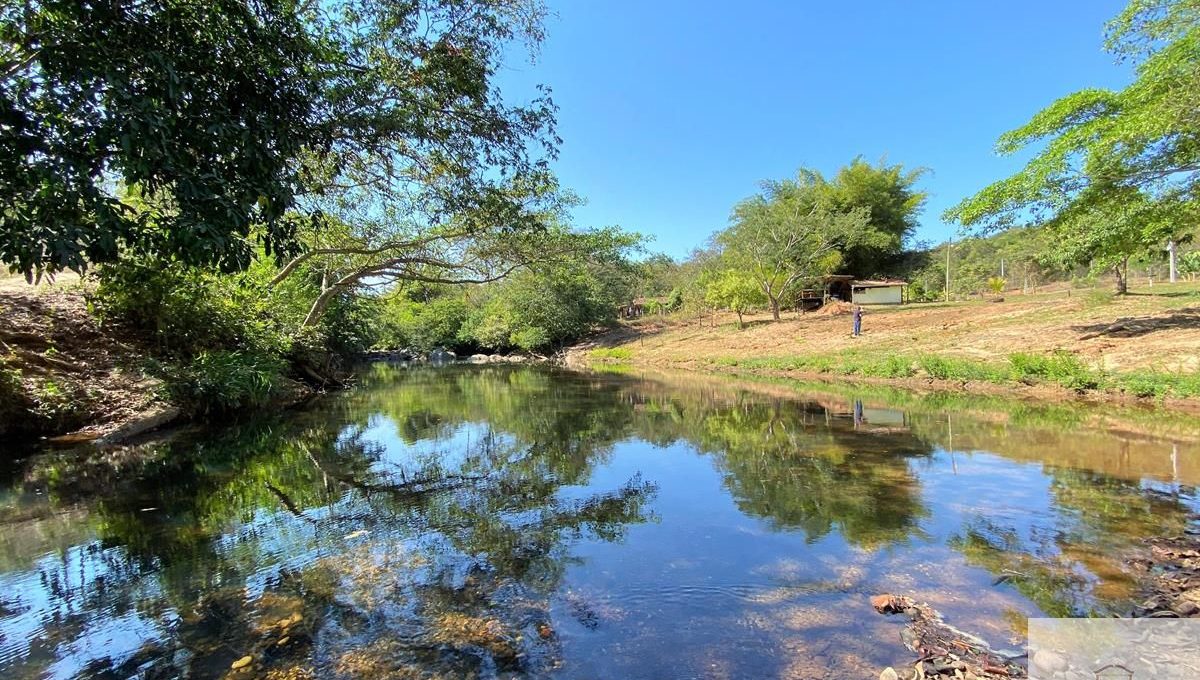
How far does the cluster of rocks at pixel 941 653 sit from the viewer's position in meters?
3.18

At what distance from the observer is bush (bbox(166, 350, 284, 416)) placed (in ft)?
38.7

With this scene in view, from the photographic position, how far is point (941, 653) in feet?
11.2

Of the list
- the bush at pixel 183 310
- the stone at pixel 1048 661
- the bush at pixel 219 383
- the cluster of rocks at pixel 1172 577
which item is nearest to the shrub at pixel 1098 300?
the cluster of rocks at pixel 1172 577

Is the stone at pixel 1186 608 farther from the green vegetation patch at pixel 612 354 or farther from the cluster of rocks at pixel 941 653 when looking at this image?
the green vegetation patch at pixel 612 354

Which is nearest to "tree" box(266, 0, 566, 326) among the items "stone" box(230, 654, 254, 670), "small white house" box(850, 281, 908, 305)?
"stone" box(230, 654, 254, 670)

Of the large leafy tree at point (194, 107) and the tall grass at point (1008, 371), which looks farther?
the tall grass at point (1008, 371)

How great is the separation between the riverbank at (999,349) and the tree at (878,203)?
25.4 ft

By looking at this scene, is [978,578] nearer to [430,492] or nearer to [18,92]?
[430,492]

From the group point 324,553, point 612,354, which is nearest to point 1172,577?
point 324,553

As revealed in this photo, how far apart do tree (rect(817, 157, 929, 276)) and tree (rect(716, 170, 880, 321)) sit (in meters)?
2.66

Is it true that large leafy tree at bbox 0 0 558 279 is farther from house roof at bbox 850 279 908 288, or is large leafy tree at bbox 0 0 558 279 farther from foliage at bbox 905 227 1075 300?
foliage at bbox 905 227 1075 300

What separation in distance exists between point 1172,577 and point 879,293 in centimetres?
3476

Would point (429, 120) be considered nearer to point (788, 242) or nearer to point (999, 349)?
point (999, 349)

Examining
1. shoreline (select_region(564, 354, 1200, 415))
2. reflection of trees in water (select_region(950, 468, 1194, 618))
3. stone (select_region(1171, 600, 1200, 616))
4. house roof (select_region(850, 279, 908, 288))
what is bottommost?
shoreline (select_region(564, 354, 1200, 415))
